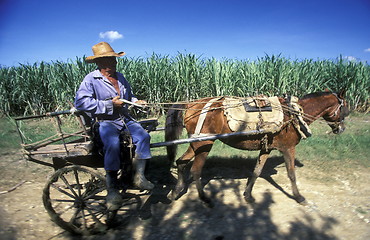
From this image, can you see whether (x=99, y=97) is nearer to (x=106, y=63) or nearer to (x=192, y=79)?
(x=106, y=63)

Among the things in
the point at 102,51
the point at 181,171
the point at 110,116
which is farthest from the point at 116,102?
the point at 181,171

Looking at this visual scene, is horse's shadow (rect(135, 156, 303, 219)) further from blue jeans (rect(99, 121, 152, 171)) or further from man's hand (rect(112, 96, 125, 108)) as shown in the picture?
man's hand (rect(112, 96, 125, 108))

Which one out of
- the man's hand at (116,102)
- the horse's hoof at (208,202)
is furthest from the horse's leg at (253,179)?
the man's hand at (116,102)

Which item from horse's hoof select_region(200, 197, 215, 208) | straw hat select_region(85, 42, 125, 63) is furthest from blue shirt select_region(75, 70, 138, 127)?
horse's hoof select_region(200, 197, 215, 208)

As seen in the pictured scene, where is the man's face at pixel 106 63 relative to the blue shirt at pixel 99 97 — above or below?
above

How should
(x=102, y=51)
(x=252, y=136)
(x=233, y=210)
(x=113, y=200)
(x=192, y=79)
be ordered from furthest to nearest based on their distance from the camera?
1. (x=192, y=79)
2. (x=252, y=136)
3. (x=233, y=210)
4. (x=102, y=51)
5. (x=113, y=200)

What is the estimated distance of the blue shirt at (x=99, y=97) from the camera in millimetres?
3180

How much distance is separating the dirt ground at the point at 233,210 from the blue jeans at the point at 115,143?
3.38ft

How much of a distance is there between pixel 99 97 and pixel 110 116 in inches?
12.0

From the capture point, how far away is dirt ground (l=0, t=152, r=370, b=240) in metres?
3.28

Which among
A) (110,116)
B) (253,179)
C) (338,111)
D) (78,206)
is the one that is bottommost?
(253,179)

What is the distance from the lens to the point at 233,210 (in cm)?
388

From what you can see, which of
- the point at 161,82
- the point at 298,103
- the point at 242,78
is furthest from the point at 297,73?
the point at 298,103

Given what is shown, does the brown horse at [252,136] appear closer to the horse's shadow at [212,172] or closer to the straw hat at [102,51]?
the horse's shadow at [212,172]
